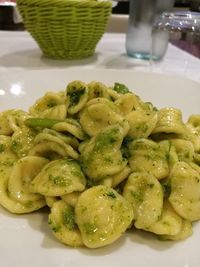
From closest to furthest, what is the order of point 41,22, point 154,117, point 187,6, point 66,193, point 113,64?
point 66,193 → point 154,117 → point 41,22 → point 113,64 → point 187,6

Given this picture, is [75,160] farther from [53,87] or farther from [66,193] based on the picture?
[53,87]

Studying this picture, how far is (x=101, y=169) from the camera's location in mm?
680

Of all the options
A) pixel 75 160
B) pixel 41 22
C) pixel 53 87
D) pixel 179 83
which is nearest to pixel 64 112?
pixel 75 160

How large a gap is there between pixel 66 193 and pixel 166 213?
16cm

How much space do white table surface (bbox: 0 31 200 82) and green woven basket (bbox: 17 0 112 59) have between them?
0.19 feet

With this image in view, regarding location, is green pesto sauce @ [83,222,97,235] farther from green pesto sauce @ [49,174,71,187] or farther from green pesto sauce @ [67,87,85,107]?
green pesto sauce @ [67,87,85,107]

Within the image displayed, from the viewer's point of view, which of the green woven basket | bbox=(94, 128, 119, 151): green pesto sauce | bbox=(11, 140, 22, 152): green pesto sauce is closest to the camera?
bbox=(94, 128, 119, 151): green pesto sauce

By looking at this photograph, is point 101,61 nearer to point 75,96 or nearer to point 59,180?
point 75,96

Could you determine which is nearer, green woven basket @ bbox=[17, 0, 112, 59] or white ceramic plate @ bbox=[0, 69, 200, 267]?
white ceramic plate @ bbox=[0, 69, 200, 267]

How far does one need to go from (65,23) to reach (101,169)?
975mm

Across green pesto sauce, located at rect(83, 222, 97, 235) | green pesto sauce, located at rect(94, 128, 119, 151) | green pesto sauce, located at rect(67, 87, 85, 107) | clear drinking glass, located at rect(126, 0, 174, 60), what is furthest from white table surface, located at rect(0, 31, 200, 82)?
green pesto sauce, located at rect(83, 222, 97, 235)

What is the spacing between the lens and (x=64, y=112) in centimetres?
79

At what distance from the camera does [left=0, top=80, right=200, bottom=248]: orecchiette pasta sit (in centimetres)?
63

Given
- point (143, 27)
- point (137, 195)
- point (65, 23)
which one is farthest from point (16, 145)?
point (143, 27)
